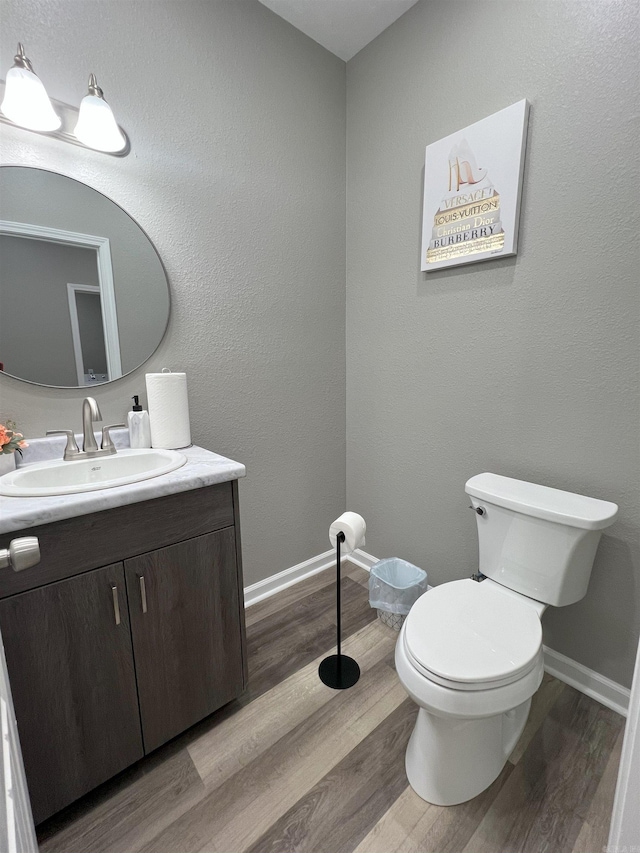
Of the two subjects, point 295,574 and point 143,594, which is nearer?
point 143,594

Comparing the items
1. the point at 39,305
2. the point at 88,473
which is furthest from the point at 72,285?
the point at 88,473

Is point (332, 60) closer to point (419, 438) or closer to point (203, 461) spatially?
point (419, 438)

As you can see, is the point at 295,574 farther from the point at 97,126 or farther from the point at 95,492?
the point at 97,126

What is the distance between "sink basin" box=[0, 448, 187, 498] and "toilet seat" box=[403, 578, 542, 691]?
88cm

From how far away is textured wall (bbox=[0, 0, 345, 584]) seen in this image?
125cm

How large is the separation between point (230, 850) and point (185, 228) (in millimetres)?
1971

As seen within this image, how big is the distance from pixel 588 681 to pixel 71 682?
1.69 metres

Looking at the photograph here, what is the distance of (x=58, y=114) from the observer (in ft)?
3.88

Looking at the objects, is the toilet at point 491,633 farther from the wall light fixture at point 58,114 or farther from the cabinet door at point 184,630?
the wall light fixture at point 58,114

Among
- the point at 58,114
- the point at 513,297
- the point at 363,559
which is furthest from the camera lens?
the point at 363,559

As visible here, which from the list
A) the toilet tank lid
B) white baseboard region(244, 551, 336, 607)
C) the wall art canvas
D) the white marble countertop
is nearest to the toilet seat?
the toilet tank lid

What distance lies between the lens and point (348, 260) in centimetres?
202

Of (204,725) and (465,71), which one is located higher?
(465,71)

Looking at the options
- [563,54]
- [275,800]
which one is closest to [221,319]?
[563,54]
